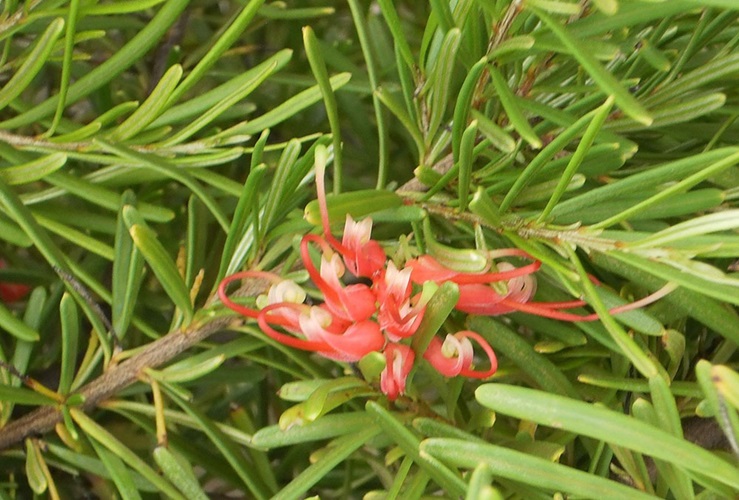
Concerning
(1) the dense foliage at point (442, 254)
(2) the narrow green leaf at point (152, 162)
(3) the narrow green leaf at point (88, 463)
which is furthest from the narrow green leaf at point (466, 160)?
(3) the narrow green leaf at point (88, 463)

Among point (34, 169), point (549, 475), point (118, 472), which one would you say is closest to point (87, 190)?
point (34, 169)

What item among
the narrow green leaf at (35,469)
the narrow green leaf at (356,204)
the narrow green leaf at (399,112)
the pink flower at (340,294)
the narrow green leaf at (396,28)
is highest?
the narrow green leaf at (396,28)

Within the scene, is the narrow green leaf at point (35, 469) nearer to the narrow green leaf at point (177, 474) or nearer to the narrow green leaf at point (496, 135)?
the narrow green leaf at point (177, 474)

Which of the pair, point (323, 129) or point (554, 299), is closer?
point (554, 299)

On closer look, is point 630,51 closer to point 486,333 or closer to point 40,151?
point 486,333

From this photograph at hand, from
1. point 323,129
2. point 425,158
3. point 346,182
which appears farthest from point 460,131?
point 323,129

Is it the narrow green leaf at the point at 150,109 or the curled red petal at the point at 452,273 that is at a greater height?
the narrow green leaf at the point at 150,109
